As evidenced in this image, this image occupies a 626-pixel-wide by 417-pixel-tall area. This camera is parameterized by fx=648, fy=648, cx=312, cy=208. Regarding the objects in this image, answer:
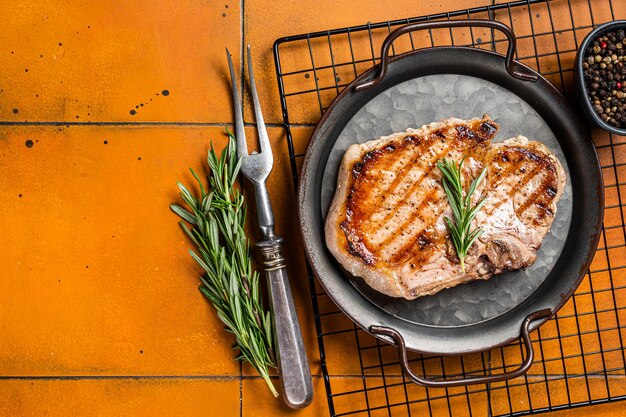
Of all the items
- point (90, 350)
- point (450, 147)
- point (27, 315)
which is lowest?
point (90, 350)

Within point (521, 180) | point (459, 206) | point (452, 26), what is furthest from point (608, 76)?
point (459, 206)

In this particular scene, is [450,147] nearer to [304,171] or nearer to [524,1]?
[304,171]

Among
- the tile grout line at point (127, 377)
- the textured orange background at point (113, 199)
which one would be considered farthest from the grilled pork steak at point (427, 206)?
the tile grout line at point (127, 377)

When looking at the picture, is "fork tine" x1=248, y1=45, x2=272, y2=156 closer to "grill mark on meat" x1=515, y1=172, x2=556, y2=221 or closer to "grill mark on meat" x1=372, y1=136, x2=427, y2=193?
"grill mark on meat" x1=372, y1=136, x2=427, y2=193

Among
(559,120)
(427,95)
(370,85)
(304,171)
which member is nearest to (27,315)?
(304,171)

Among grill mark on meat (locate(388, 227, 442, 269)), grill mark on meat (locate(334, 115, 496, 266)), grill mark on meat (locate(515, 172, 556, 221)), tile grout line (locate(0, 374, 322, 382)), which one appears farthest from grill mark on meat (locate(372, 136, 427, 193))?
tile grout line (locate(0, 374, 322, 382))

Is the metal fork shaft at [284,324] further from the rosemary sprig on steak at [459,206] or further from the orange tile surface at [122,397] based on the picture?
the rosemary sprig on steak at [459,206]
